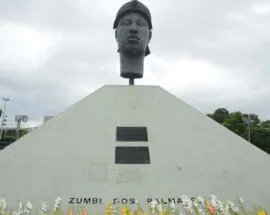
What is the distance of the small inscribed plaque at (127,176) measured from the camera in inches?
220

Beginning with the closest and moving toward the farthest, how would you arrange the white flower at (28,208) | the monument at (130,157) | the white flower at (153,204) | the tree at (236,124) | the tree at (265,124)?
the white flower at (28,208) < the white flower at (153,204) < the monument at (130,157) < the tree at (236,124) < the tree at (265,124)

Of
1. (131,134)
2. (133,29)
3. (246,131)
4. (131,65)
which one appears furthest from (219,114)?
(131,134)

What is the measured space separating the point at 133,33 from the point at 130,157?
13.9 feet

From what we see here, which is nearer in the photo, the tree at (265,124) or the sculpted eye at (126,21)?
the sculpted eye at (126,21)

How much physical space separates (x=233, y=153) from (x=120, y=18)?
17.7ft

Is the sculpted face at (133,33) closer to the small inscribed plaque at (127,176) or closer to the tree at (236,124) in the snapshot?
the small inscribed plaque at (127,176)

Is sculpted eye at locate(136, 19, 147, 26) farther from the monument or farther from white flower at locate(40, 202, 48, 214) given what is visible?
white flower at locate(40, 202, 48, 214)

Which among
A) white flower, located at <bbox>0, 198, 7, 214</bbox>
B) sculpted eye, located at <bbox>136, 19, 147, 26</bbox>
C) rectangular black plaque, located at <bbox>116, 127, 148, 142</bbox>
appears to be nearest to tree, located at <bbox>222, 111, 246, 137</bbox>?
sculpted eye, located at <bbox>136, 19, 147, 26</bbox>

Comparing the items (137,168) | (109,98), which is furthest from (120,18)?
(137,168)

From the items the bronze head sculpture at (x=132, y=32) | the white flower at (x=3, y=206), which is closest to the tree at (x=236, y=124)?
the bronze head sculpture at (x=132, y=32)

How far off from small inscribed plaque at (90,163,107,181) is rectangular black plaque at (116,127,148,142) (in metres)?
0.72

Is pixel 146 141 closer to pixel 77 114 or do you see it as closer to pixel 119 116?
pixel 119 116

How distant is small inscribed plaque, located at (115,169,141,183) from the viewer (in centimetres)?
559

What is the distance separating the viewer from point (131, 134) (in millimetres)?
6359
